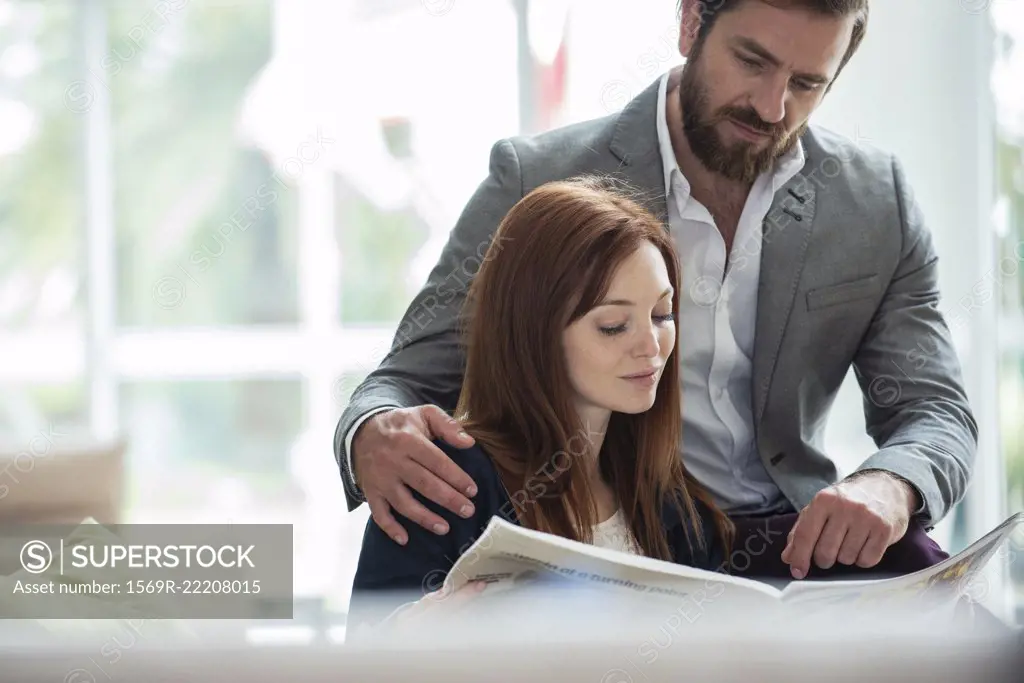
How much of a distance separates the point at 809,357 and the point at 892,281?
0.63 feet

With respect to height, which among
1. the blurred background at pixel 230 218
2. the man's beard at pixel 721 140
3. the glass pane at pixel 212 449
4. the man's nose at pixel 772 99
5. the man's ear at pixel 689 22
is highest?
the man's ear at pixel 689 22

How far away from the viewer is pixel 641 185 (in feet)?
5.56

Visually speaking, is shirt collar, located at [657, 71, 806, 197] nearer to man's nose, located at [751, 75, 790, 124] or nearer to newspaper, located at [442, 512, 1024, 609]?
man's nose, located at [751, 75, 790, 124]

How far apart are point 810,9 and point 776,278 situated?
1.33 ft

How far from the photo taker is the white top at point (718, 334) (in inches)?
67.2

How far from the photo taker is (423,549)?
129 cm

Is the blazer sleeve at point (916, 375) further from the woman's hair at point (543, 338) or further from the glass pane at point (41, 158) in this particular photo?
the glass pane at point (41, 158)

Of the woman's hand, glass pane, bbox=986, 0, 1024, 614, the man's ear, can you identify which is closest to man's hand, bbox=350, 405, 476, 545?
the woman's hand

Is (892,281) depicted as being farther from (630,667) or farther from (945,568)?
(630,667)

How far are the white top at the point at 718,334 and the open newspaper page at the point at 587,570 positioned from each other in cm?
71

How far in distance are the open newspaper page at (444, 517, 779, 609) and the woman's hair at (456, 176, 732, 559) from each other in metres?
0.32

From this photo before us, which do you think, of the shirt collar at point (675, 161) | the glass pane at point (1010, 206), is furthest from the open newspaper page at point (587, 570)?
the glass pane at point (1010, 206)

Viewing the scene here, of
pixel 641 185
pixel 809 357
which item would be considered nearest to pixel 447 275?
pixel 641 185

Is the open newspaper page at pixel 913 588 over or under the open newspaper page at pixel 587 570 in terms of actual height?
under
